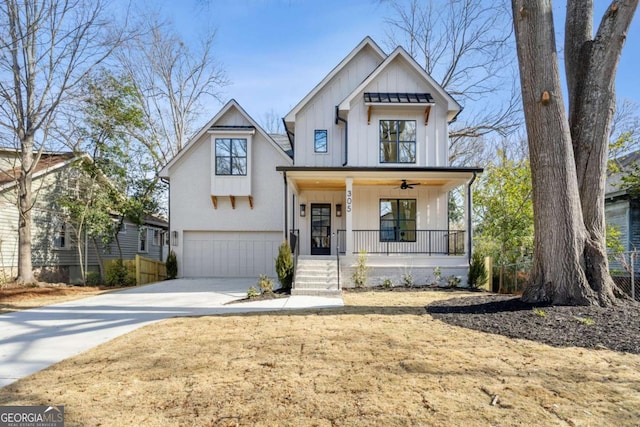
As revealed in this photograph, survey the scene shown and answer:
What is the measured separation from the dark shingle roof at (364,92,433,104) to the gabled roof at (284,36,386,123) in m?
1.81

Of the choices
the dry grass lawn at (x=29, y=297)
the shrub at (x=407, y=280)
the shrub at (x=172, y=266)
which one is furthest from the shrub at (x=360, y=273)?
the dry grass lawn at (x=29, y=297)

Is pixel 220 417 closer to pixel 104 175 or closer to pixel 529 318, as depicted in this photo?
pixel 529 318

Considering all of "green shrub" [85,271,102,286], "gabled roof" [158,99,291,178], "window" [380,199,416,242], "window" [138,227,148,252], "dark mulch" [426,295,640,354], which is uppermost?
"gabled roof" [158,99,291,178]

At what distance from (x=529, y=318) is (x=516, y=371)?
255cm

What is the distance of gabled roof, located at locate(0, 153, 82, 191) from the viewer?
46.4 ft

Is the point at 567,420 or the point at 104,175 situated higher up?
the point at 104,175

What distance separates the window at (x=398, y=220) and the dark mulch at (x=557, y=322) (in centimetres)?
607

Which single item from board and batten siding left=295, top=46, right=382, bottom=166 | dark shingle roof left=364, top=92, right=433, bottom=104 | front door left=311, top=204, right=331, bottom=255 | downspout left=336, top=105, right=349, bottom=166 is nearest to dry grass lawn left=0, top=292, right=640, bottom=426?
downspout left=336, top=105, right=349, bottom=166

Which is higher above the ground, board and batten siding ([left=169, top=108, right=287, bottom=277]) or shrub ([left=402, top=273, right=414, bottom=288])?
board and batten siding ([left=169, top=108, right=287, bottom=277])

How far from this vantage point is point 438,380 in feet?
11.4

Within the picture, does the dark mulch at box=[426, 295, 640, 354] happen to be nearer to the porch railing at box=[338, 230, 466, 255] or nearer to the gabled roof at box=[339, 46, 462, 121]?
the porch railing at box=[338, 230, 466, 255]

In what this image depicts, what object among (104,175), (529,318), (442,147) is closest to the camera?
(529,318)

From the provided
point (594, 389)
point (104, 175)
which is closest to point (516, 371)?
point (594, 389)

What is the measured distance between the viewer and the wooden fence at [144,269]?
14805 millimetres
